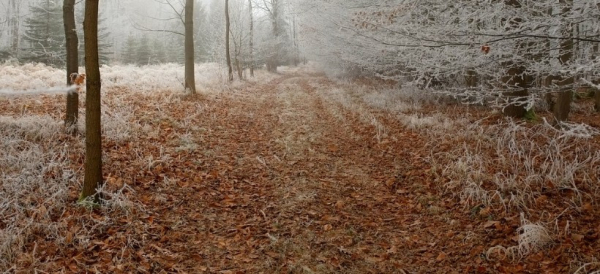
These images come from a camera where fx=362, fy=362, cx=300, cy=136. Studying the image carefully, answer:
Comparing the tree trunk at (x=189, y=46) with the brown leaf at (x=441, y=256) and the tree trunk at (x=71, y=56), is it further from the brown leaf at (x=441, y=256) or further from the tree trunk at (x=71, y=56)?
the brown leaf at (x=441, y=256)

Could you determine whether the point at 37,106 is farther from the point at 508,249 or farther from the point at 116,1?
the point at 116,1

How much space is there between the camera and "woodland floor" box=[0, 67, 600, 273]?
3.83 metres

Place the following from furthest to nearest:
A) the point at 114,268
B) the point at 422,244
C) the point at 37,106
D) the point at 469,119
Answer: the point at 469,119, the point at 37,106, the point at 422,244, the point at 114,268

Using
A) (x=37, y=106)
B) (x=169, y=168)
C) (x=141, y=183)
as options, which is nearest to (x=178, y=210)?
(x=141, y=183)

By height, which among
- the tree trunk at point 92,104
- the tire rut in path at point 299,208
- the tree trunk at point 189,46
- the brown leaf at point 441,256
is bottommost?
the brown leaf at point 441,256

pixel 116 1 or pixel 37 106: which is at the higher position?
pixel 116 1

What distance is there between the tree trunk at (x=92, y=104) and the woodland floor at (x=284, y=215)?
0.35 m

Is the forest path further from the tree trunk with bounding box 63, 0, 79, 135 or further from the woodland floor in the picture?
the tree trunk with bounding box 63, 0, 79, 135

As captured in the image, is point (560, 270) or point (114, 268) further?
point (114, 268)

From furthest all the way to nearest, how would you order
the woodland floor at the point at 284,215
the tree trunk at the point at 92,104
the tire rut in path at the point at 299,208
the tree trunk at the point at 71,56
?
the tree trunk at the point at 71,56
the tree trunk at the point at 92,104
the tire rut in path at the point at 299,208
the woodland floor at the point at 284,215

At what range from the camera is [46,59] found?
23344 millimetres

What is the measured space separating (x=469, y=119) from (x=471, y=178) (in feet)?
13.9

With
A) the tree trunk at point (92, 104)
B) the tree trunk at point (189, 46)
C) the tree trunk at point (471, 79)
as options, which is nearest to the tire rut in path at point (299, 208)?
the tree trunk at point (92, 104)

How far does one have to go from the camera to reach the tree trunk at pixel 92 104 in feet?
14.0
